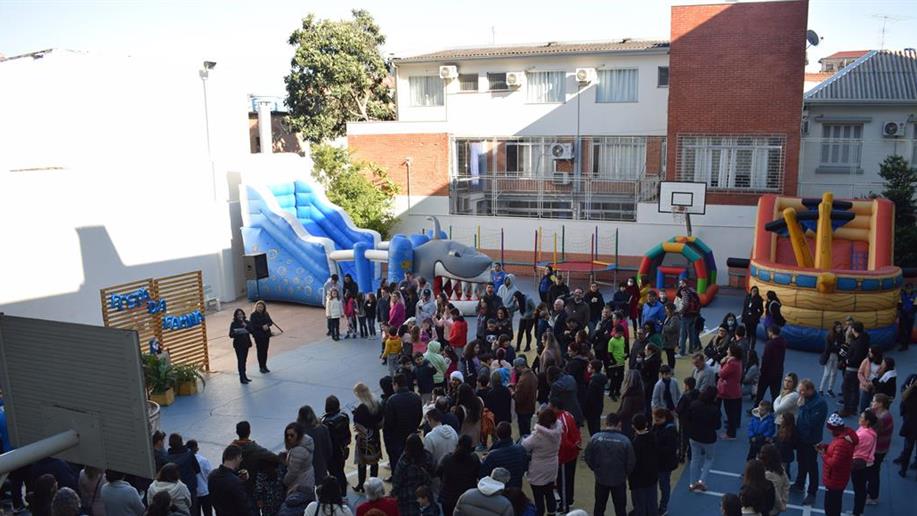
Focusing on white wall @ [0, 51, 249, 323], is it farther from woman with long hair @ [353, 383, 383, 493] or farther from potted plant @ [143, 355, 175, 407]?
woman with long hair @ [353, 383, 383, 493]

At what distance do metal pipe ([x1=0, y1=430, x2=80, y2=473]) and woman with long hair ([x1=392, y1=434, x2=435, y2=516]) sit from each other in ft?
12.6

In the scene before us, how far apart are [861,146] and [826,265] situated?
9823 mm

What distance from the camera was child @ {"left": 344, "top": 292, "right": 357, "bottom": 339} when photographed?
1719cm

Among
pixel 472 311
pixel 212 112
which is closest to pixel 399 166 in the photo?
pixel 212 112

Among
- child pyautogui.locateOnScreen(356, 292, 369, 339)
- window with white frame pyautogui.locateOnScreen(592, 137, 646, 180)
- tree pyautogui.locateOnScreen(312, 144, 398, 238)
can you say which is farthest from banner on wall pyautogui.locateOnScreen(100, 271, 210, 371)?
window with white frame pyautogui.locateOnScreen(592, 137, 646, 180)

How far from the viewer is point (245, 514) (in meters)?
7.10

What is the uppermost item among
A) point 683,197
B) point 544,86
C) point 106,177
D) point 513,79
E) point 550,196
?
point 513,79

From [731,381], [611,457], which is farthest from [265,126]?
[611,457]

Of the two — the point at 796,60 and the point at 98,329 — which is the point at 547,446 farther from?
the point at 796,60

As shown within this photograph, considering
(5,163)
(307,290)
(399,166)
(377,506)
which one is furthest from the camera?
(399,166)

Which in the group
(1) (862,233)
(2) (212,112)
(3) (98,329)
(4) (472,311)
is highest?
(2) (212,112)

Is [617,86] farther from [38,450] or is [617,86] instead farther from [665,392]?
[38,450]

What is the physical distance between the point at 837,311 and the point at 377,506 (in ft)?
40.1

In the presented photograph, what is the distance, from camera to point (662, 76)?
25719 millimetres
